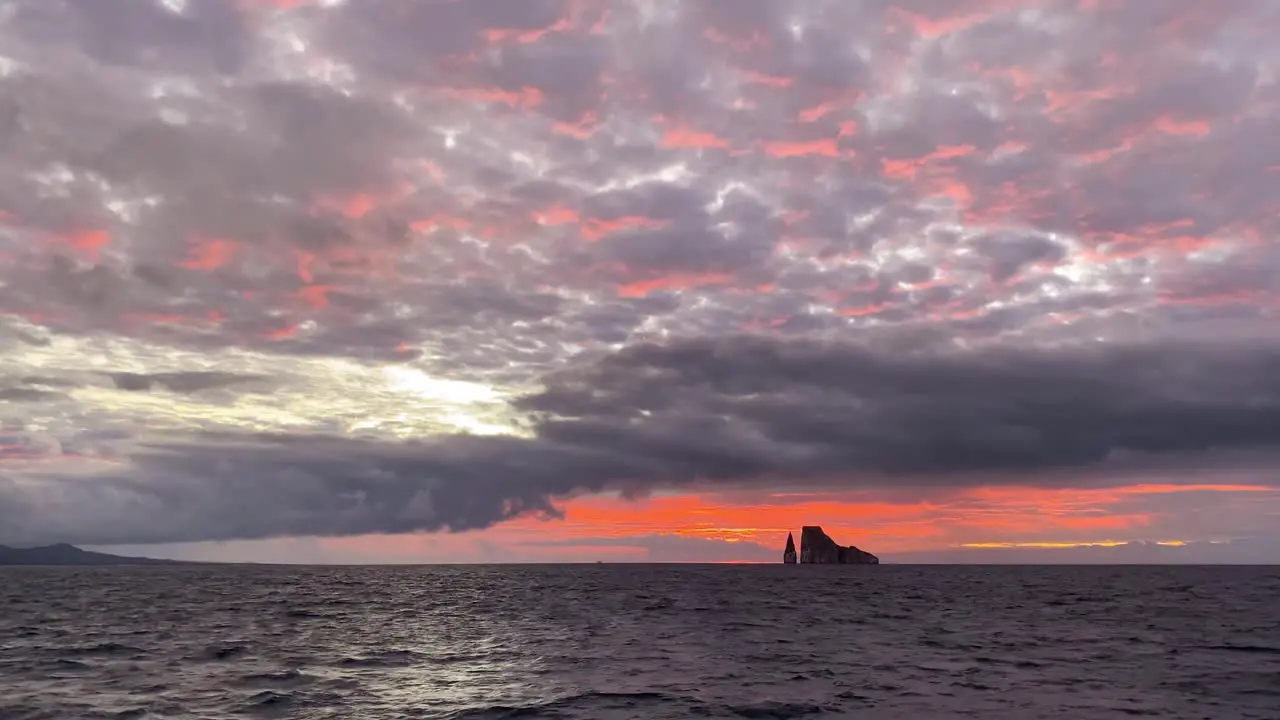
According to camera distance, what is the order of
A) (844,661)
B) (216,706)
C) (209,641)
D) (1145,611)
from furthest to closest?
(1145,611)
(209,641)
(844,661)
(216,706)

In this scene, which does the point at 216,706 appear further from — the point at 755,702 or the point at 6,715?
the point at 755,702

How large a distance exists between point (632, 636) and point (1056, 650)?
25596mm

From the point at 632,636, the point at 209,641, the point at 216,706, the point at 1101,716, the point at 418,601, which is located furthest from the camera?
the point at 418,601

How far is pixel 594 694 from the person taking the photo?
32812 millimetres

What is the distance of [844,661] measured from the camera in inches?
1652

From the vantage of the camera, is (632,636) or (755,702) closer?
(755,702)

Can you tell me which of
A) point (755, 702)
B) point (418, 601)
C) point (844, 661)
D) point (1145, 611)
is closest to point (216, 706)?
point (755, 702)

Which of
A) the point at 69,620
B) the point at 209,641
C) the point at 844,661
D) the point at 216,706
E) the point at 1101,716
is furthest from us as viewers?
the point at 69,620

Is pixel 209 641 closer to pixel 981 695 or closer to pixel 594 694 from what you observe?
pixel 594 694

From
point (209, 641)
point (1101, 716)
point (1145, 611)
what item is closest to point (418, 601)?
point (209, 641)

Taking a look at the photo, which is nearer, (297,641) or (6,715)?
(6,715)

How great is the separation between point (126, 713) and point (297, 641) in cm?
2403

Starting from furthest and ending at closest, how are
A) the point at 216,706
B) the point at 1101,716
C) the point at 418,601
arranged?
1. the point at 418,601
2. the point at 216,706
3. the point at 1101,716

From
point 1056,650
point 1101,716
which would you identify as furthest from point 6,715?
point 1056,650
